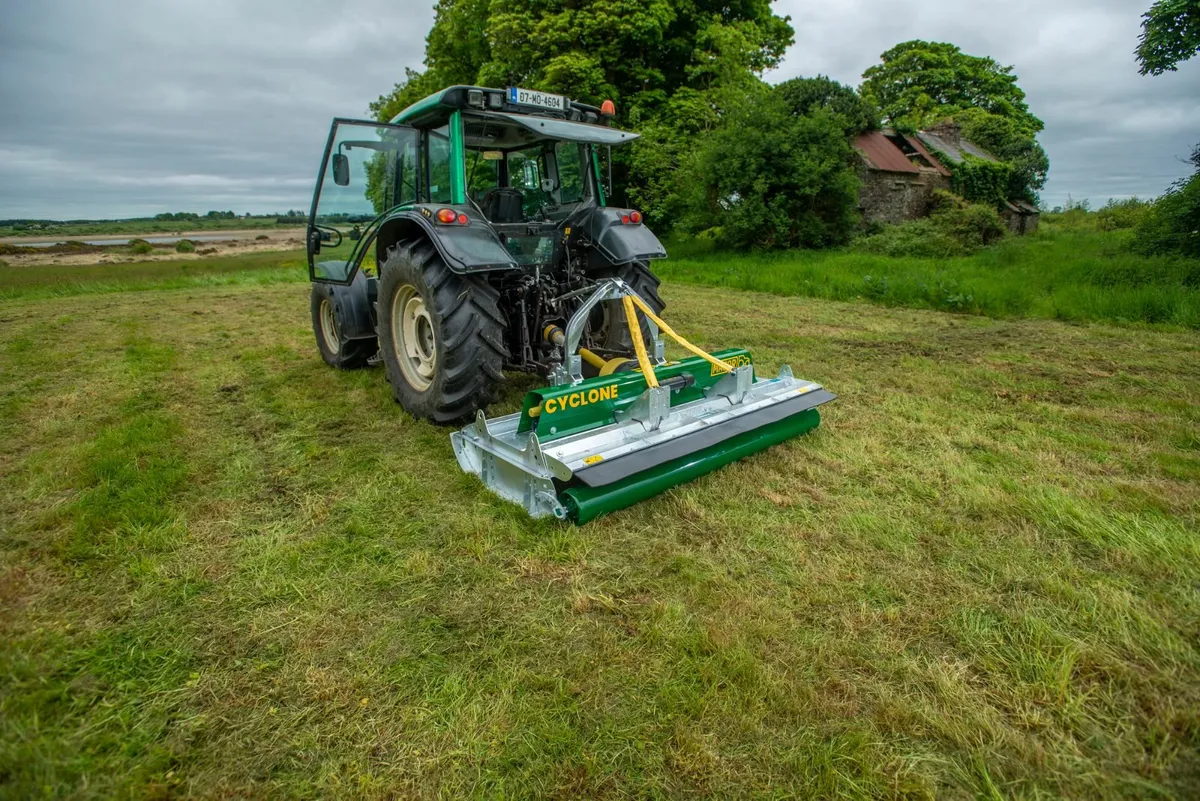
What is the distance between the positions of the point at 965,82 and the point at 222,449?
43669 mm

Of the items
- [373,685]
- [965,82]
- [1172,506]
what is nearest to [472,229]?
[373,685]

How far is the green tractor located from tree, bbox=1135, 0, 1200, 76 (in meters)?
10.7

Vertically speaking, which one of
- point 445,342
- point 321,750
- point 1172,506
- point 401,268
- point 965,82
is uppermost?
point 965,82

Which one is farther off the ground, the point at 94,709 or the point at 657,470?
the point at 657,470

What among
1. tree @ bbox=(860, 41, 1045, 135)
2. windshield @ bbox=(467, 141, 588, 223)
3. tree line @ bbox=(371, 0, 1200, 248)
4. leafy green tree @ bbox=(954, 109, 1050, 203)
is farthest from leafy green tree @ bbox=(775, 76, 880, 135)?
tree @ bbox=(860, 41, 1045, 135)

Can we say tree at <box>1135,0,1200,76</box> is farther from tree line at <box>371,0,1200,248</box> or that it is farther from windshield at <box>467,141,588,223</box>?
windshield at <box>467,141,588,223</box>

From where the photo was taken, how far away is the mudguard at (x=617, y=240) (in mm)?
4109

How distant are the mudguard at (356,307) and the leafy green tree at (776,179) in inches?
409

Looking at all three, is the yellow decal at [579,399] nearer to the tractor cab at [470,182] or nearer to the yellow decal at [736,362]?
the yellow decal at [736,362]

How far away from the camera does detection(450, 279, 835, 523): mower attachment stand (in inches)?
103

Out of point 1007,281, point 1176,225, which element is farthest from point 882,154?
point 1007,281

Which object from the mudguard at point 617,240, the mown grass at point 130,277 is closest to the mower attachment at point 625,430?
the mudguard at point 617,240

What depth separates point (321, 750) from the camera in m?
1.57

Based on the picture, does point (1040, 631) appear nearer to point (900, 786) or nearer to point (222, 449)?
point (900, 786)
